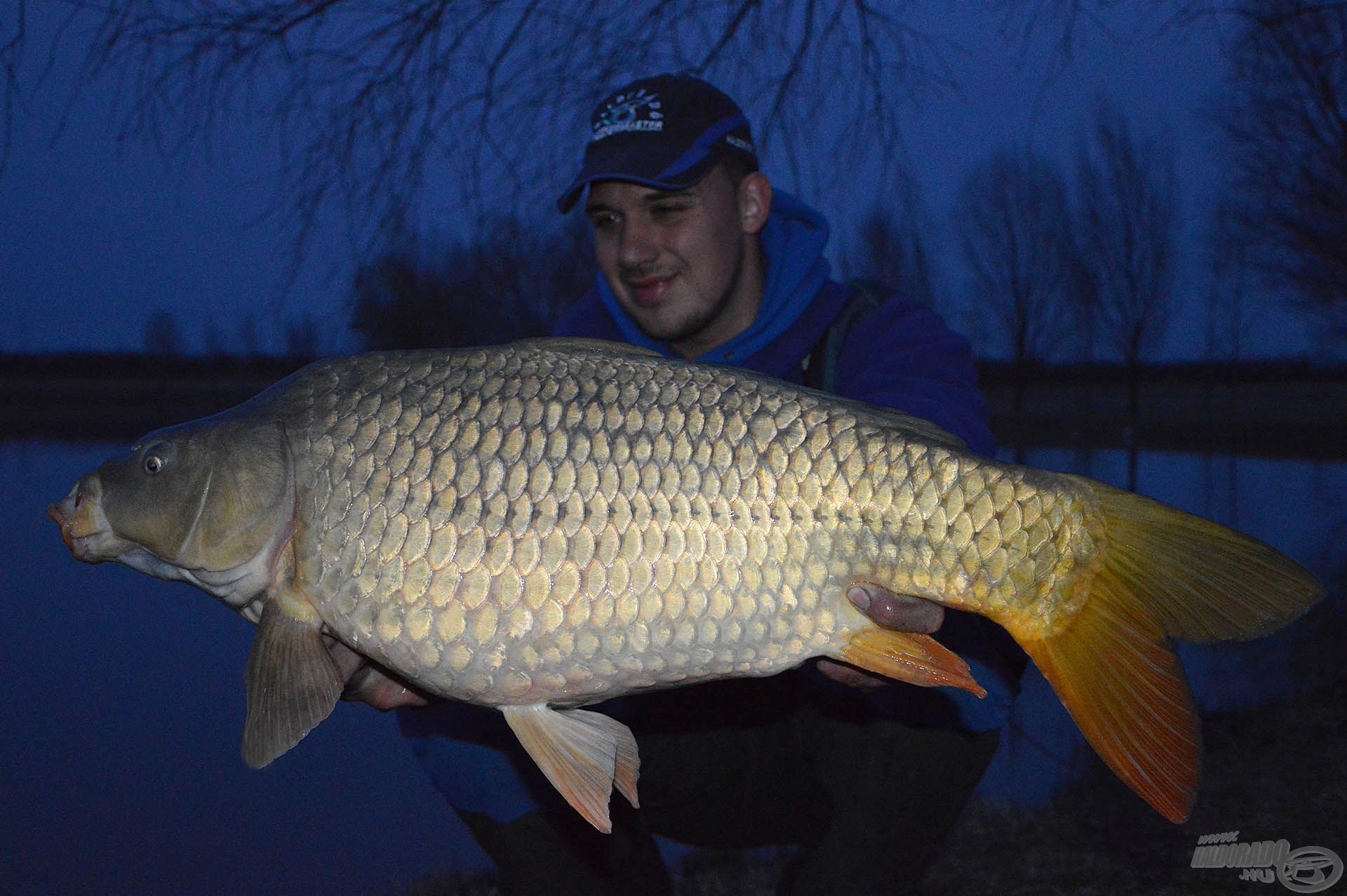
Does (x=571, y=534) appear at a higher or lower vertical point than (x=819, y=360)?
lower

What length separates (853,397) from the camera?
1.86 meters

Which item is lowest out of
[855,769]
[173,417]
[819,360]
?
[173,417]

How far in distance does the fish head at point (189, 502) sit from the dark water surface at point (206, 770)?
2.67 metres

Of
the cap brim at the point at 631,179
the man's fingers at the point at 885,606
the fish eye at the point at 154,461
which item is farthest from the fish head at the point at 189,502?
the cap brim at the point at 631,179

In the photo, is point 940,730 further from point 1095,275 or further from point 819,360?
point 1095,275

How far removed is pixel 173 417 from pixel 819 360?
119ft

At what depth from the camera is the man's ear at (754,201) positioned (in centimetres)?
226

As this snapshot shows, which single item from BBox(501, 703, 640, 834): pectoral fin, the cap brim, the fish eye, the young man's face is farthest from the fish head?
the young man's face

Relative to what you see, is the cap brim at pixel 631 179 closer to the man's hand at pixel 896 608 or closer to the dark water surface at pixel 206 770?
the man's hand at pixel 896 608

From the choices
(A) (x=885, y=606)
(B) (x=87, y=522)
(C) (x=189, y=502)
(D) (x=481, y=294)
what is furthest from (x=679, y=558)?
(D) (x=481, y=294)

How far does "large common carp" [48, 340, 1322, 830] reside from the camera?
3.72ft

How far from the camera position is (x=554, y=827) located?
1.92 m

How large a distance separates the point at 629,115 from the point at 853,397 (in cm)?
72

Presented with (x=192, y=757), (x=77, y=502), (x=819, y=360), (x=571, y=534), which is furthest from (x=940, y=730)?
(x=192, y=757)
